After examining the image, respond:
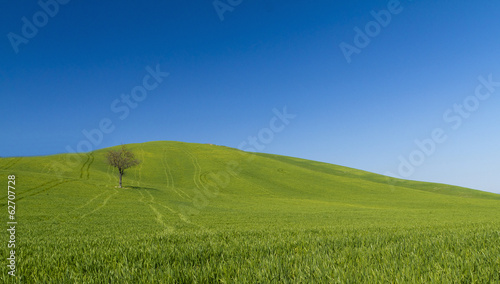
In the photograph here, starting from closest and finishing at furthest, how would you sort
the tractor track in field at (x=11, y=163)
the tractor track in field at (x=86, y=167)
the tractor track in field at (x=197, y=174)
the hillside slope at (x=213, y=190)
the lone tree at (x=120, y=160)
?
the hillside slope at (x=213, y=190) → the lone tree at (x=120, y=160) → the tractor track in field at (x=11, y=163) → the tractor track in field at (x=86, y=167) → the tractor track in field at (x=197, y=174)

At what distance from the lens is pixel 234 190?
236 ft

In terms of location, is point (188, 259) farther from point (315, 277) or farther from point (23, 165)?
point (23, 165)

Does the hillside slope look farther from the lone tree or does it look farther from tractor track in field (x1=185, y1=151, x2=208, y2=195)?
the lone tree

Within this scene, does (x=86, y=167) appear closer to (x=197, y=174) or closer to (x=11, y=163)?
(x=11, y=163)

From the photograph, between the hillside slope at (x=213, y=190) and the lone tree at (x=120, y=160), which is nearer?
the hillside slope at (x=213, y=190)

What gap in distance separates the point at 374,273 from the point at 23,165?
9097 centimetres

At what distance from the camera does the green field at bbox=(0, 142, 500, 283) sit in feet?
13.5

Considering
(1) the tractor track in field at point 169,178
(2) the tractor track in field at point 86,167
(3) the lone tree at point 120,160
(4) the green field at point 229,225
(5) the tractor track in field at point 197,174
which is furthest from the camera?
(5) the tractor track in field at point 197,174

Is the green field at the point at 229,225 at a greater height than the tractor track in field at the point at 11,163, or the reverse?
the tractor track in field at the point at 11,163

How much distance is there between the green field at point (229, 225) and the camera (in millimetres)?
4113

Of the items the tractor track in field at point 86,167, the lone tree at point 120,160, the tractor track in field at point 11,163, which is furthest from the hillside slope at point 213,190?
the lone tree at point 120,160

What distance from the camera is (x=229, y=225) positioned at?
78.9 feet

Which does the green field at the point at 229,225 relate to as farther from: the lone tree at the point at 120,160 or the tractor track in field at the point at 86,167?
the lone tree at the point at 120,160

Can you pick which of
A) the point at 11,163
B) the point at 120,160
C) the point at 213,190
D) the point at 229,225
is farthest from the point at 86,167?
the point at 229,225
